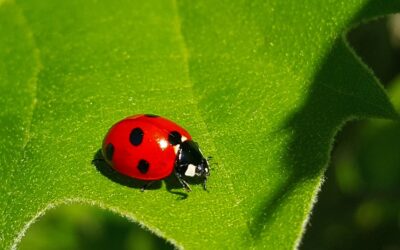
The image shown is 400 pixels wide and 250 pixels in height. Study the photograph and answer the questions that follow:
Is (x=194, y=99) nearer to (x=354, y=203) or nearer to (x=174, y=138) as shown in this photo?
(x=174, y=138)

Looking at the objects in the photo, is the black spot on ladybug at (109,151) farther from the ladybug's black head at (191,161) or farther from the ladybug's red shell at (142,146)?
the ladybug's black head at (191,161)

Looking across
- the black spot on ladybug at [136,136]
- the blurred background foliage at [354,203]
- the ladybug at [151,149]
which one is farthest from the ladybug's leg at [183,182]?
the blurred background foliage at [354,203]

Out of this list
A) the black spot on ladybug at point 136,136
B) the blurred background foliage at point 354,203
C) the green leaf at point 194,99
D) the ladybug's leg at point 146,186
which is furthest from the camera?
the blurred background foliage at point 354,203

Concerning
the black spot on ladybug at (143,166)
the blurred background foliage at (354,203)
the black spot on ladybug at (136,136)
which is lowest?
the blurred background foliage at (354,203)

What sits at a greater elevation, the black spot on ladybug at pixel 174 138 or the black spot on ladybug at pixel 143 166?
the black spot on ladybug at pixel 174 138

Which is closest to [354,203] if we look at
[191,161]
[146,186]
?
[191,161]

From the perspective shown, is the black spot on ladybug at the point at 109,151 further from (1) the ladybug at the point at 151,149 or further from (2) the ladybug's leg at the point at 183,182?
(2) the ladybug's leg at the point at 183,182

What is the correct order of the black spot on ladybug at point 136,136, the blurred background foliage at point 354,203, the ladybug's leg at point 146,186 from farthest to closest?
the blurred background foliage at point 354,203
the black spot on ladybug at point 136,136
the ladybug's leg at point 146,186

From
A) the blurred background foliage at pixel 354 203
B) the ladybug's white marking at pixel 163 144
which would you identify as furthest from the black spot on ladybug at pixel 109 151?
Answer: the blurred background foliage at pixel 354 203

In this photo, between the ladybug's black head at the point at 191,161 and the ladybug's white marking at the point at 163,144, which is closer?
the ladybug's black head at the point at 191,161

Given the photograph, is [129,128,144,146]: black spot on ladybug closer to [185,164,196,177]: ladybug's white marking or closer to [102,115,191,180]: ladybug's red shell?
[102,115,191,180]: ladybug's red shell
